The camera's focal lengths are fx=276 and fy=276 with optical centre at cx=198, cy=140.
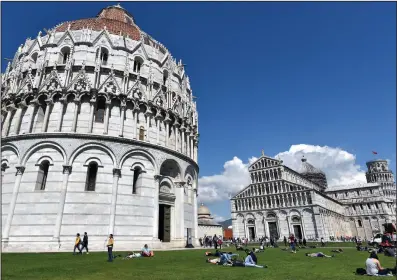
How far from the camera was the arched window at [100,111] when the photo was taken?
81.9ft

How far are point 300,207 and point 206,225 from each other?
24.8 metres

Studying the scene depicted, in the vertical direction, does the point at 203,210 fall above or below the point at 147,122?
below

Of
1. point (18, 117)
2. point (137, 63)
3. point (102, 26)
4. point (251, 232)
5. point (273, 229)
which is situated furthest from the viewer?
point (251, 232)

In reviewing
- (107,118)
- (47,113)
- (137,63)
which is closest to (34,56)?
(47,113)

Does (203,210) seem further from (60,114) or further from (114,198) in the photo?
(60,114)

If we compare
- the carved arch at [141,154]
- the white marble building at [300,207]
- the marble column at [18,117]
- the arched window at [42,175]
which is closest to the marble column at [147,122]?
the carved arch at [141,154]

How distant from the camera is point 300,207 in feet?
223

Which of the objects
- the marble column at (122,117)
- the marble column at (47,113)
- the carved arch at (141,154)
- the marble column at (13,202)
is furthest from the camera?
the marble column at (122,117)

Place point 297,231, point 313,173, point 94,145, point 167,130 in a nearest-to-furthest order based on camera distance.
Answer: point 94,145 < point 167,130 < point 297,231 < point 313,173

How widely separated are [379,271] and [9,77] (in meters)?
33.0

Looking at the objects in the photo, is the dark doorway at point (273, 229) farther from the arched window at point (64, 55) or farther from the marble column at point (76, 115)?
the arched window at point (64, 55)

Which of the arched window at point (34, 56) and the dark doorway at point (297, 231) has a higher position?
the arched window at point (34, 56)

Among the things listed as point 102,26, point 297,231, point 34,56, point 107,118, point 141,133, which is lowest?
point 297,231

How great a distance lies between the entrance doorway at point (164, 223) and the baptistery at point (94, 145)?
0.30 feet
